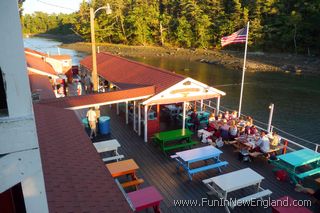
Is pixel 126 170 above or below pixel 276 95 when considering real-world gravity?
above

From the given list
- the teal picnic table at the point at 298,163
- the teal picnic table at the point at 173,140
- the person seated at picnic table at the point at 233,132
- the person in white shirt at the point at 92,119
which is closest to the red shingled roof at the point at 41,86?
the person in white shirt at the point at 92,119

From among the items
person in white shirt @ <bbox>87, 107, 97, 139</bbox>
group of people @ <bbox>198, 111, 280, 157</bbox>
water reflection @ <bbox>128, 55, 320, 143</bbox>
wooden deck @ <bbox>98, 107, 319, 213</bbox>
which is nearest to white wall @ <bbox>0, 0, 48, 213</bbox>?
wooden deck @ <bbox>98, 107, 319, 213</bbox>

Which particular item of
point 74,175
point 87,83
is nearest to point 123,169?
point 74,175

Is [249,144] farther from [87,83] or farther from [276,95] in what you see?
[276,95]

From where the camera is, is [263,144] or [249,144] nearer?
[263,144]

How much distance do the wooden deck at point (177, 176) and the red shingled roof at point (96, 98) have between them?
2.14 meters

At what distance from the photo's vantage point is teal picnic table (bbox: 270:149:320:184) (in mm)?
9102

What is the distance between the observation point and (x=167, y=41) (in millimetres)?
78125

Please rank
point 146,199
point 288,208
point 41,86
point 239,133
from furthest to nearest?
point 41,86
point 239,133
point 146,199
point 288,208

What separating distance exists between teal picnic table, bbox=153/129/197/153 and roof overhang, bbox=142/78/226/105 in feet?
4.89

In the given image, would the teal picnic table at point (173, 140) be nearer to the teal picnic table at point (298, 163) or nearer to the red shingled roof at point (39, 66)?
the teal picnic table at point (298, 163)

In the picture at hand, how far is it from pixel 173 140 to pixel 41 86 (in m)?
9.23

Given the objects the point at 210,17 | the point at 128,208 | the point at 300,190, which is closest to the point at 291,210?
the point at 300,190

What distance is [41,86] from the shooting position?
54.2 ft
